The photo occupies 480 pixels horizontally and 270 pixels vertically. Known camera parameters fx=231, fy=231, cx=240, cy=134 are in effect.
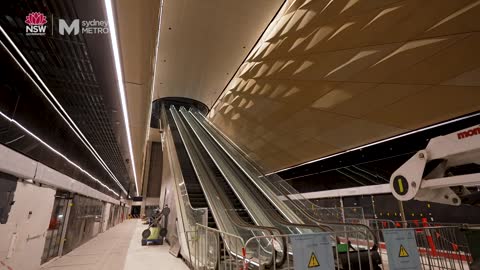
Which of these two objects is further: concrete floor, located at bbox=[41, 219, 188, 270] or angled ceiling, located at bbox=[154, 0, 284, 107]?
angled ceiling, located at bbox=[154, 0, 284, 107]

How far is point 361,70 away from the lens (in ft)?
17.8

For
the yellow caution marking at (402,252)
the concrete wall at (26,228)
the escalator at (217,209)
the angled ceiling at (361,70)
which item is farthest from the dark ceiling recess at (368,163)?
the concrete wall at (26,228)

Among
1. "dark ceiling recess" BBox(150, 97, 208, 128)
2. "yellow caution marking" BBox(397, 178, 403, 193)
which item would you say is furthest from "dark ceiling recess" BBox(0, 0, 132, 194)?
"dark ceiling recess" BBox(150, 97, 208, 128)

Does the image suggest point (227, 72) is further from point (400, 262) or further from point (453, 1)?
point (400, 262)

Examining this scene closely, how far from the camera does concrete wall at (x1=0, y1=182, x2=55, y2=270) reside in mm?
3864

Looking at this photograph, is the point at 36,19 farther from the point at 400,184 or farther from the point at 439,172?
the point at 439,172

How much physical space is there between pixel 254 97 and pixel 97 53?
670 cm

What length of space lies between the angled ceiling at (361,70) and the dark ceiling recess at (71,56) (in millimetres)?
4758

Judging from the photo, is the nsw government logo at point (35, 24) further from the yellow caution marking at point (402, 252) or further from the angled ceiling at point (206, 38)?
the yellow caution marking at point (402, 252)

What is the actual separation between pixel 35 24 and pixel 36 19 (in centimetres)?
10

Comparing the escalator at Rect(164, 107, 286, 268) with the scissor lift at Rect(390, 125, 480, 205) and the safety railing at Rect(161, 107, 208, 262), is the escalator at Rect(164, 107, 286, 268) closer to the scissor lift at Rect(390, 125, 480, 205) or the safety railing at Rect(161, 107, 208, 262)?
the safety railing at Rect(161, 107, 208, 262)

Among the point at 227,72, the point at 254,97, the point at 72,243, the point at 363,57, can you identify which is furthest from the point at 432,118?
the point at 72,243

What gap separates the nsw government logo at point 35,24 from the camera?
3082 millimetres

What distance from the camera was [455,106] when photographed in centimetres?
514
